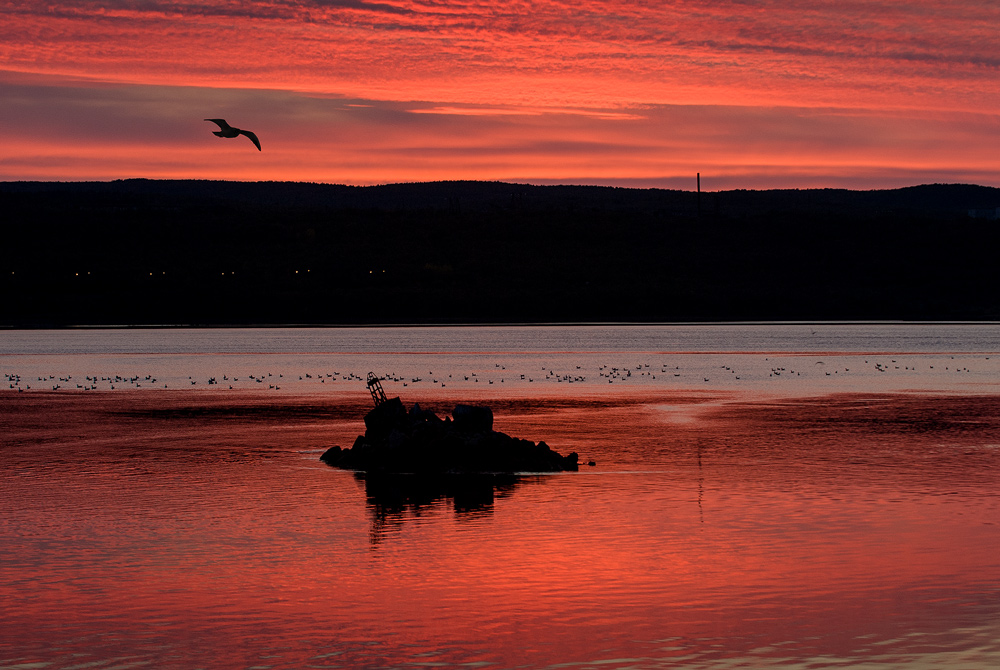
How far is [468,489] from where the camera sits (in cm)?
2494

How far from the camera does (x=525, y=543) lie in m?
18.8

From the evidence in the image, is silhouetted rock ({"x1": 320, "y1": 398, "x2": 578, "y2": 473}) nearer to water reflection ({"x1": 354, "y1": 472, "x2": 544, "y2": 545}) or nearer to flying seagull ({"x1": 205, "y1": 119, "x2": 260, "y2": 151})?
water reflection ({"x1": 354, "y1": 472, "x2": 544, "y2": 545})

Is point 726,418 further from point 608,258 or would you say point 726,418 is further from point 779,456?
point 608,258

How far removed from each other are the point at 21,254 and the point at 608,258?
3252 inches

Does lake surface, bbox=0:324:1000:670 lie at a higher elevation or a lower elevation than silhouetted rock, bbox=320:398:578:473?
lower

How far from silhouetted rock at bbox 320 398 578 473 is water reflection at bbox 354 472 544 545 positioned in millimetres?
560

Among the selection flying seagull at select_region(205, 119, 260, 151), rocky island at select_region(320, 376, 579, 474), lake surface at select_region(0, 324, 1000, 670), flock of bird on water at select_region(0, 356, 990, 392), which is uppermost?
flying seagull at select_region(205, 119, 260, 151)


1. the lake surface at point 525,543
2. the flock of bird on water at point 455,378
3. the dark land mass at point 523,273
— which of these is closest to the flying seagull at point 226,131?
the lake surface at point 525,543

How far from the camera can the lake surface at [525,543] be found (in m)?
13.2

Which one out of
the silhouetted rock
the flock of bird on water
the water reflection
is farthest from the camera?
the flock of bird on water

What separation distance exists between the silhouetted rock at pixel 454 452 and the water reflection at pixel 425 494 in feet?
1.84

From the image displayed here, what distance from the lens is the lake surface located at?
43.5 feet

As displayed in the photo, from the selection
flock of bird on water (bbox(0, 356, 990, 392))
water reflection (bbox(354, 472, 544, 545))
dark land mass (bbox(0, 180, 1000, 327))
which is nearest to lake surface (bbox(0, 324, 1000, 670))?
water reflection (bbox(354, 472, 544, 545))

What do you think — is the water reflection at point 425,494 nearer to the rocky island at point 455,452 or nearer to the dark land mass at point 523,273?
the rocky island at point 455,452
